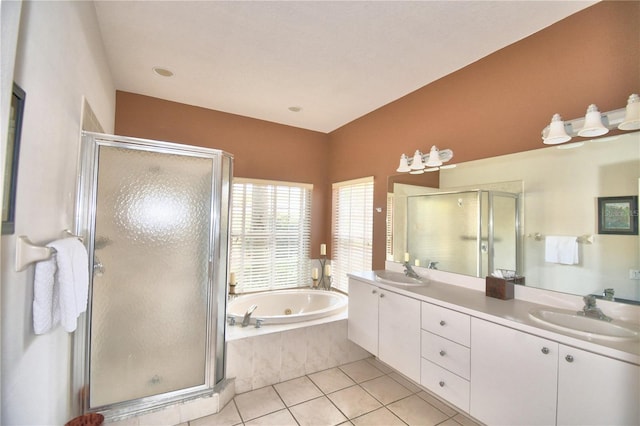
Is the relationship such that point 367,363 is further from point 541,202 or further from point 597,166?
point 597,166

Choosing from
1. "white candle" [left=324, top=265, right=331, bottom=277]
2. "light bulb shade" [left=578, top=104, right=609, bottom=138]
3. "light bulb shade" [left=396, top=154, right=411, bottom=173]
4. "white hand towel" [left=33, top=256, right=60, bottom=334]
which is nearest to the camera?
"white hand towel" [left=33, top=256, right=60, bottom=334]

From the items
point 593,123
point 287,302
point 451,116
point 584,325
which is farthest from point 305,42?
point 287,302

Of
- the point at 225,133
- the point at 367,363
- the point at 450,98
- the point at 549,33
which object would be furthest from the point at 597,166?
the point at 225,133

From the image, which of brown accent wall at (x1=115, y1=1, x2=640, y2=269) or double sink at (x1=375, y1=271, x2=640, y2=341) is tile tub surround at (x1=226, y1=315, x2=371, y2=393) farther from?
double sink at (x1=375, y1=271, x2=640, y2=341)

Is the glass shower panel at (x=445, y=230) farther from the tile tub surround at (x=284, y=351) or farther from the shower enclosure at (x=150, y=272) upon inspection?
the shower enclosure at (x=150, y=272)

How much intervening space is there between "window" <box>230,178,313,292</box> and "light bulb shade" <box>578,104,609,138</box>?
9.61ft

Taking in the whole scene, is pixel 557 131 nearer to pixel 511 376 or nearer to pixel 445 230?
pixel 445 230

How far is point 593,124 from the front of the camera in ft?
5.14

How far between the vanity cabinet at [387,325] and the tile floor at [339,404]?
0.31 metres

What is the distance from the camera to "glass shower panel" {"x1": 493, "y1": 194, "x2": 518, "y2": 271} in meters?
1.98

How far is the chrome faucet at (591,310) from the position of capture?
1.48 metres

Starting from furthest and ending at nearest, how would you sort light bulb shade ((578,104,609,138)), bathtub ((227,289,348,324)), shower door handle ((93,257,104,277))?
1. bathtub ((227,289,348,324))
2. shower door handle ((93,257,104,277))
3. light bulb shade ((578,104,609,138))

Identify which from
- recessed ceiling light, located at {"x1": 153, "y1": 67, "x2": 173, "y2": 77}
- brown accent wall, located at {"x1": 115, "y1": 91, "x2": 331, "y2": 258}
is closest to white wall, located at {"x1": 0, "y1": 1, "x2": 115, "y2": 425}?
recessed ceiling light, located at {"x1": 153, "y1": 67, "x2": 173, "y2": 77}

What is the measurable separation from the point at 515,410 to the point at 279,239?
2915 mm
